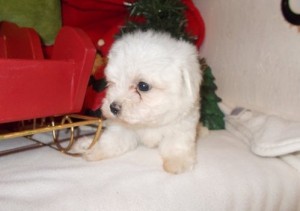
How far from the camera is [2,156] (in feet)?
A: 3.70

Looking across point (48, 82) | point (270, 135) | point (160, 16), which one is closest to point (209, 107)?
point (270, 135)

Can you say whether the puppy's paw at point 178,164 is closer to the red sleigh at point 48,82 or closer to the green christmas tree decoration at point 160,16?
the red sleigh at point 48,82

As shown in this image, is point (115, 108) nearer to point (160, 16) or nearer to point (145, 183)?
point (145, 183)

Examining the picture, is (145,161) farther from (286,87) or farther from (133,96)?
(286,87)

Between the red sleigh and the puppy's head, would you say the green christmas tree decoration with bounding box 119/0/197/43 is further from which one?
the red sleigh

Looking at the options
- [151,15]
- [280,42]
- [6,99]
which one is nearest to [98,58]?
[151,15]

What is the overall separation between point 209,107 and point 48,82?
0.92 metres

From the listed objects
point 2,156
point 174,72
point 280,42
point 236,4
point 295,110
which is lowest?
point 2,156

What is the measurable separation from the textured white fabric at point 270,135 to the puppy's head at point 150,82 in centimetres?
33

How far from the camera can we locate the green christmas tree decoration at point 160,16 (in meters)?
1.56

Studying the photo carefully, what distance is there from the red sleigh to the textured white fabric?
2.21 ft

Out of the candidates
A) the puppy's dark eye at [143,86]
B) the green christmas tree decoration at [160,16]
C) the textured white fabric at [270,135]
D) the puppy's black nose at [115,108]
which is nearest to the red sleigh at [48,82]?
the puppy's black nose at [115,108]

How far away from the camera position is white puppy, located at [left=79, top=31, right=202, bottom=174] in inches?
44.9

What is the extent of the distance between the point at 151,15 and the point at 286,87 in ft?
2.37
